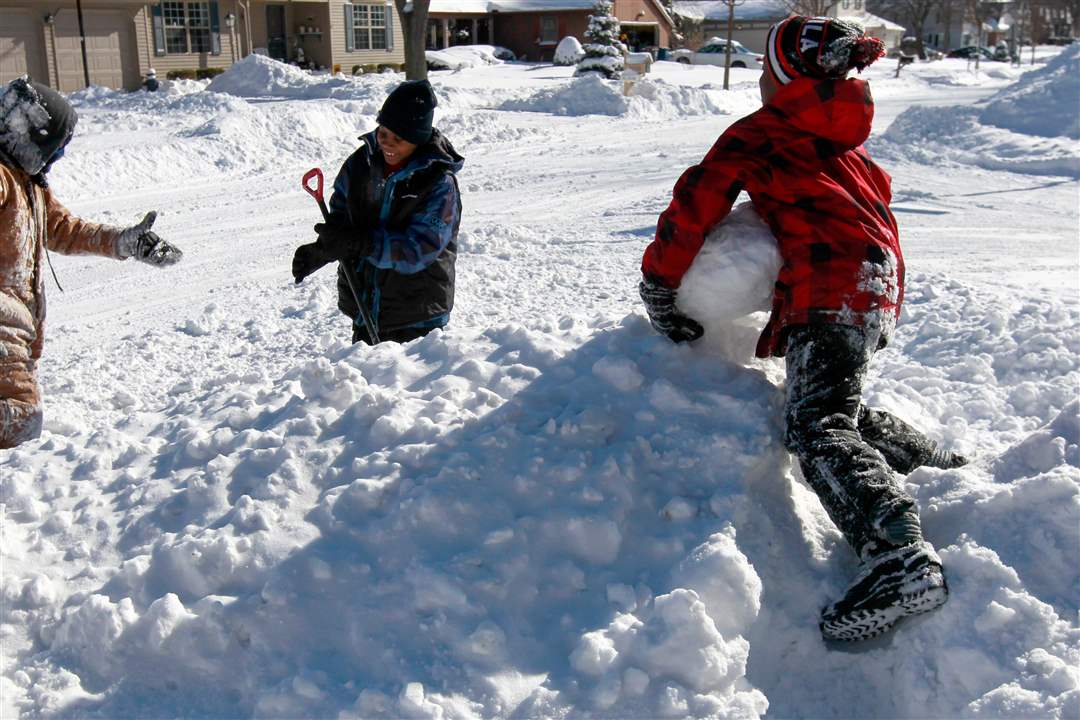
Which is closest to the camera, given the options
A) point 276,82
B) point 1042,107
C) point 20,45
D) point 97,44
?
point 1042,107

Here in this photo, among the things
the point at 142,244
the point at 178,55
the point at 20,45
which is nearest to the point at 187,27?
the point at 178,55

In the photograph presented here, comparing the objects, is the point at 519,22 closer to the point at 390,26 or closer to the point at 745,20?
the point at 390,26

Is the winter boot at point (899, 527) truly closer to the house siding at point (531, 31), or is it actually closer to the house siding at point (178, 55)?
the house siding at point (178, 55)

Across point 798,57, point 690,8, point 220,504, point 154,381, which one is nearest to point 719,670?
point 220,504

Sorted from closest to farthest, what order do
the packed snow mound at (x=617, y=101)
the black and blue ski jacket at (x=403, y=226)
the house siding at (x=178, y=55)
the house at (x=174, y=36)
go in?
the black and blue ski jacket at (x=403, y=226)
the packed snow mound at (x=617, y=101)
the house at (x=174, y=36)
the house siding at (x=178, y=55)

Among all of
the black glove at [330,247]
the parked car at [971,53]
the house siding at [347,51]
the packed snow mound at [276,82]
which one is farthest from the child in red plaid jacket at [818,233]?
the parked car at [971,53]

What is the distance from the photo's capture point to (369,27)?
36562 mm

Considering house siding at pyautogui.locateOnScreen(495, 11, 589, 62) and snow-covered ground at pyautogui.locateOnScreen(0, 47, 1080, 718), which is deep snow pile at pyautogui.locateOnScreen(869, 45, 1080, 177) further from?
house siding at pyautogui.locateOnScreen(495, 11, 589, 62)

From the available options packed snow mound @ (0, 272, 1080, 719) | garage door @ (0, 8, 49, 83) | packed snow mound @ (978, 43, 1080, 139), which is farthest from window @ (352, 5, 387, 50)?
packed snow mound @ (0, 272, 1080, 719)

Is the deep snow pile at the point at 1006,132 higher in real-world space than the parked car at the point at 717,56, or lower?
lower

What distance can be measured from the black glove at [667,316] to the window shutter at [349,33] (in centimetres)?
3516

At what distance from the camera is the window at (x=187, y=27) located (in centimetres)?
3017

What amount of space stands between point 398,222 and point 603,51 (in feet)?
84.8

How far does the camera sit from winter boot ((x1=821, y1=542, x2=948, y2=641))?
2465 millimetres
